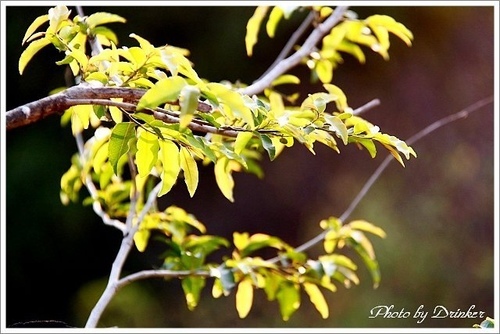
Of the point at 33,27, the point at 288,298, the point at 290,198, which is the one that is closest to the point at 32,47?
the point at 33,27

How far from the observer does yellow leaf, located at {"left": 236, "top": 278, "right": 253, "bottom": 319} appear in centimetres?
98

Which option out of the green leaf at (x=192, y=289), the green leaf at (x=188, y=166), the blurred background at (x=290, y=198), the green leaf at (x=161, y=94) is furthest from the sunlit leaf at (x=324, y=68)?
the blurred background at (x=290, y=198)

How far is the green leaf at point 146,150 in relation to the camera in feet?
2.07

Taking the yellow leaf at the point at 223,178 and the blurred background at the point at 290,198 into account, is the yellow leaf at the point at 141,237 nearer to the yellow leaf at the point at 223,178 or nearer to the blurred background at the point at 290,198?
the yellow leaf at the point at 223,178

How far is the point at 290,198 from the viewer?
2.17 meters

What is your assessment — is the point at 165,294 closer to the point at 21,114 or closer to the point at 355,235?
the point at 355,235

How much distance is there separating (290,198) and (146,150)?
156 cm

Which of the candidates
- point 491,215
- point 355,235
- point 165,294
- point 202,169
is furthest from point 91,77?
point 491,215

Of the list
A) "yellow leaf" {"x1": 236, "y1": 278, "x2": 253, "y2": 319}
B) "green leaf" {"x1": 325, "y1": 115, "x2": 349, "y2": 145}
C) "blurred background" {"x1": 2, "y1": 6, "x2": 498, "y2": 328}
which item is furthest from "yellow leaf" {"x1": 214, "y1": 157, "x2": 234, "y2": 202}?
"blurred background" {"x1": 2, "y1": 6, "x2": 498, "y2": 328}

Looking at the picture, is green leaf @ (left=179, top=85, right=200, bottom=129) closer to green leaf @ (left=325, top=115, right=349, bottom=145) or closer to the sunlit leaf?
green leaf @ (left=325, top=115, right=349, bottom=145)

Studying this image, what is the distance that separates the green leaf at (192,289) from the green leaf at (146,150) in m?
0.38

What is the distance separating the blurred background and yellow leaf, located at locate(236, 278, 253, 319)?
Result: 109 centimetres

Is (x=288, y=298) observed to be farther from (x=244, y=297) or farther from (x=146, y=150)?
(x=146, y=150)

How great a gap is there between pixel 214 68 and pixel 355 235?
120 cm
